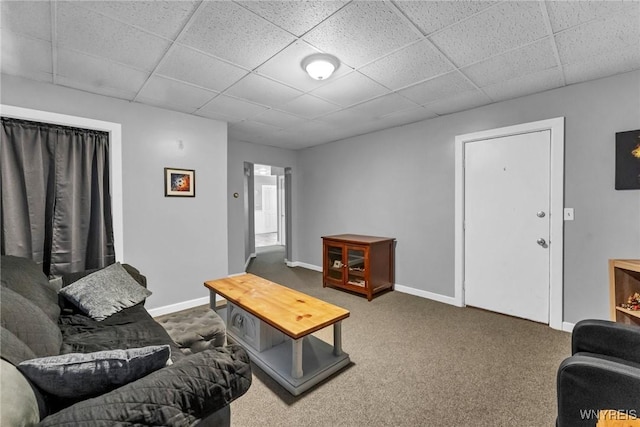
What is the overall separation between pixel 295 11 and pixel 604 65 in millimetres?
2608

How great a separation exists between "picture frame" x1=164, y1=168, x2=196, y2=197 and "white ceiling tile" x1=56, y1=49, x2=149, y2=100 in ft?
3.00

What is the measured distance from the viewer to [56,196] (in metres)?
2.69

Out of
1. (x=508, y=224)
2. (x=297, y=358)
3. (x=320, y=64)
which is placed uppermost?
(x=320, y=64)

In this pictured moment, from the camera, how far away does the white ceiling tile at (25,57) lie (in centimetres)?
193

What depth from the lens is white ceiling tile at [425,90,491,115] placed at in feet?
9.68

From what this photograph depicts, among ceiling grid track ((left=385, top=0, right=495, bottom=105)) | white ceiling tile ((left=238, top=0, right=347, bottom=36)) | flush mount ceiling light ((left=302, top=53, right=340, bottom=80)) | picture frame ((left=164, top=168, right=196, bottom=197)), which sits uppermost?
ceiling grid track ((left=385, top=0, right=495, bottom=105))

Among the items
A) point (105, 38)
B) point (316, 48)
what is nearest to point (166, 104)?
point (105, 38)

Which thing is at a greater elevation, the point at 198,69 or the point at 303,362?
the point at 198,69

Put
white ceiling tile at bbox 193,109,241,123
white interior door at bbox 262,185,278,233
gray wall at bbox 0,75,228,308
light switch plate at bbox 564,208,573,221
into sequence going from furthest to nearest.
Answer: white interior door at bbox 262,185,278,233 → white ceiling tile at bbox 193,109,241,123 → gray wall at bbox 0,75,228,308 → light switch plate at bbox 564,208,573,221

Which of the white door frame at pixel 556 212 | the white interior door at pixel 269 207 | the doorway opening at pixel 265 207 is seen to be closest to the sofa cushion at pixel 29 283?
the white door frame at pixel 556 212

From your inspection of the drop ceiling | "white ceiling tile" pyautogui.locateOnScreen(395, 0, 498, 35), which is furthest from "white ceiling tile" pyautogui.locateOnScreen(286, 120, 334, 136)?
"white ceiling tile" pyautogui.locateOnScreen(395, 0, 498, 35)

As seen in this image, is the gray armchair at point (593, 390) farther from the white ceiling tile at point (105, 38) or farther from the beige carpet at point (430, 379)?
the white ceiling tile at point (105, 38)

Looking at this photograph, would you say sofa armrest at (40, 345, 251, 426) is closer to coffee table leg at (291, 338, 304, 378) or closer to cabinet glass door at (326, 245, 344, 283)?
coffee table leg at (291, 338, 304, 378)

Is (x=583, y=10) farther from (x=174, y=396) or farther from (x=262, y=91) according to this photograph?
(x=174, y=396)
